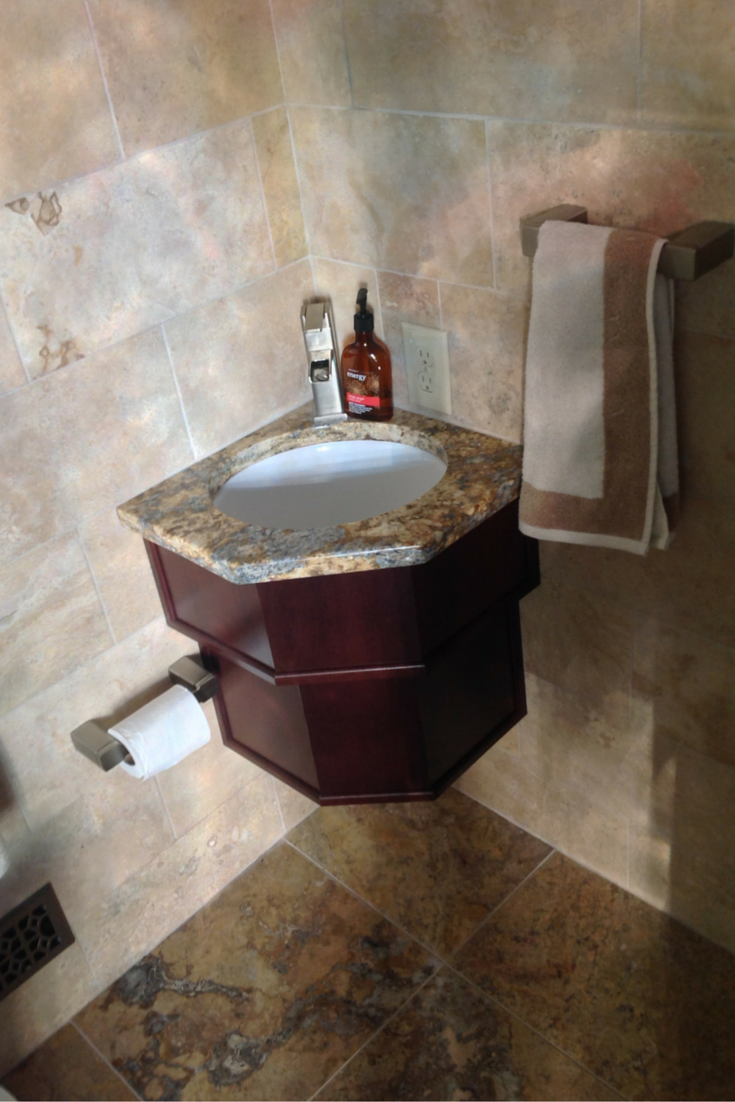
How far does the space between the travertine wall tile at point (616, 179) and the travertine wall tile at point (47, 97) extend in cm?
55

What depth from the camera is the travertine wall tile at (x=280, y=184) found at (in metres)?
1.62

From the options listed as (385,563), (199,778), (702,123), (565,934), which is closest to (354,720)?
(385,563)

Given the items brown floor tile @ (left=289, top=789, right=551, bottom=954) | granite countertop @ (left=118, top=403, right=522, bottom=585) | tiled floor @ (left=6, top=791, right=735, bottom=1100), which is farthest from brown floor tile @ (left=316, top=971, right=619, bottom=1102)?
granite countertop @ (left=118, top=403, right=522, bottom=585)

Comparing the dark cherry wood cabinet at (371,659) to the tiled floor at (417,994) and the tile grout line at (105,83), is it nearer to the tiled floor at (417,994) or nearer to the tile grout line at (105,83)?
the tiled floor at (417,994)

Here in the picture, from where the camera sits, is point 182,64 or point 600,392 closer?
point 600,392

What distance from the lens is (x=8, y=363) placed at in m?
1.40

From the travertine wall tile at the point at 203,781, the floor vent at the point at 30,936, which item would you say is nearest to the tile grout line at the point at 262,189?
the travertine wall tile at the point at 203,781

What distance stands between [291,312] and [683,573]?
31.5 inches

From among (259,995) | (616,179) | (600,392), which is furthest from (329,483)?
(259,995)

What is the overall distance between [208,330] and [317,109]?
385 millimetres

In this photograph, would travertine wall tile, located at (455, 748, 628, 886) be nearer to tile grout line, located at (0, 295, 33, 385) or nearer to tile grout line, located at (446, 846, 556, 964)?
tile grout line, located at (446, 846, 556, 964)

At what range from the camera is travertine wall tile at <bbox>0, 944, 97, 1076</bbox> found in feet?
5.57

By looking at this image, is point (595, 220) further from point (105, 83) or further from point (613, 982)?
point (613, 982)

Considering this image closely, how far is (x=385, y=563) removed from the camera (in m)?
1.35
